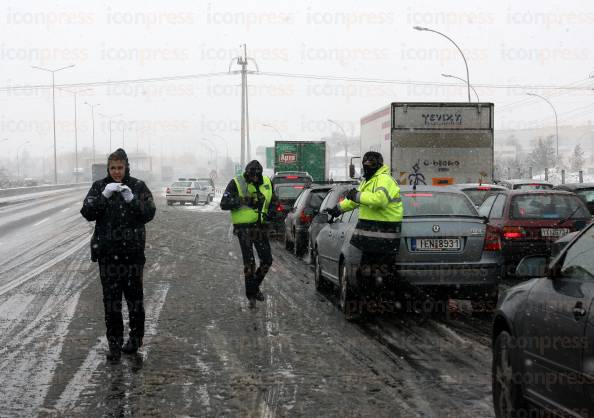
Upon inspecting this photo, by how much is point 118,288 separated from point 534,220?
24.8 ft

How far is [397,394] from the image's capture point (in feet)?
18.0

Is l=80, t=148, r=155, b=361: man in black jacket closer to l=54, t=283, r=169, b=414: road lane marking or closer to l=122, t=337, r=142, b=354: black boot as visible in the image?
l=122, t=337, r=142, b=354: black boot

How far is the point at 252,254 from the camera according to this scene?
9.78 meters

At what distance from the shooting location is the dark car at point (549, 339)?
372cm

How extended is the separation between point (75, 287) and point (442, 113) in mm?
11400

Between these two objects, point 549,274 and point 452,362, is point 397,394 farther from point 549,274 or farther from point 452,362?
point 549,274

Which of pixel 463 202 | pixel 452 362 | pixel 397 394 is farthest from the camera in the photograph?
pixel 463 202

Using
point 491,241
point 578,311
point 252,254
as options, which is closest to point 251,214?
point 252,254

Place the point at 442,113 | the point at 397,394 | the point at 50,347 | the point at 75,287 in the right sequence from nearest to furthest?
the point at 397,394 → the point at 50,347 → the point at 75,287 → the point at 442,113

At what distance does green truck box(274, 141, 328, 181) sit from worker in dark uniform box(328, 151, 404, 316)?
110 ft

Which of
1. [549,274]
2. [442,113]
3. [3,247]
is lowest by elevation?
[3,247]

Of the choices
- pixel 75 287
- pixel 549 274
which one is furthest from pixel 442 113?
pixel 549 274

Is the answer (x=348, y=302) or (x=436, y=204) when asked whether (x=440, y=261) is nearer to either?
(x=436, y=204)

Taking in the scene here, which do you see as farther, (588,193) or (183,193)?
(183,193)
